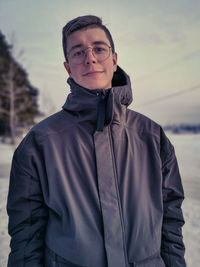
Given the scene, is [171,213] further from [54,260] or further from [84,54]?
[84,54]

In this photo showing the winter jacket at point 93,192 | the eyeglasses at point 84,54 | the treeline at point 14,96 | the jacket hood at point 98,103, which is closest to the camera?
the winter jacket at point 93,192

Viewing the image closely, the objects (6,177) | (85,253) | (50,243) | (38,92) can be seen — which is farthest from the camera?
(38,92)

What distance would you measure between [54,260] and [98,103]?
1008mm

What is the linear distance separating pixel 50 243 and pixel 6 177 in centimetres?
607

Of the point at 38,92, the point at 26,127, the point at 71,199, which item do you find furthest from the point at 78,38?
the point at 38,92

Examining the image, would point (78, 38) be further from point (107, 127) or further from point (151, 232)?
point (151, 232)

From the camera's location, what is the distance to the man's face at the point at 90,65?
1389 mm

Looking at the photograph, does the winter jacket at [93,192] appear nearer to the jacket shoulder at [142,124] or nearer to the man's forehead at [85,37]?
the jacket shoulder at [142,124]

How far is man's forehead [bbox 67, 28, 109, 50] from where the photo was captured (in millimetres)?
1435

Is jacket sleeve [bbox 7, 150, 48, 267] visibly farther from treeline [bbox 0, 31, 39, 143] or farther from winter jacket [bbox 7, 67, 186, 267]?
treeline [bbox 0, 31, 39, 143]

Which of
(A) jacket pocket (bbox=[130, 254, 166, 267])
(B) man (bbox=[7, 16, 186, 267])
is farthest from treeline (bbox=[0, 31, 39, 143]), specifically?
(A) jacket pocket (bbox=[130, 254, 166, 267])

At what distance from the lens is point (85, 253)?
116 cm

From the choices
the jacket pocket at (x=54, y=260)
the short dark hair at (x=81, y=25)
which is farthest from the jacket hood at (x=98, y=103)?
the jacket pocket at (x=54, y=260)

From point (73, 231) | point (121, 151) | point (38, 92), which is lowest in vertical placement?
point (73, 231)
